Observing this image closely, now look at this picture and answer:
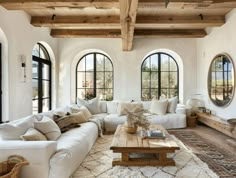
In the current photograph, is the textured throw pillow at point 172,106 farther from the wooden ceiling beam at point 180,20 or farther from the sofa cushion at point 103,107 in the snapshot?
the wooden ceiling beam at point 180,20

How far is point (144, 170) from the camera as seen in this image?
317 cm

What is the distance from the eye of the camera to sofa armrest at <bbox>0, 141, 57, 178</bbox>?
97.8 inches

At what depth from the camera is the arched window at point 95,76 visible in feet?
24.9

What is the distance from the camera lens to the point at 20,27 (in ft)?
15.6

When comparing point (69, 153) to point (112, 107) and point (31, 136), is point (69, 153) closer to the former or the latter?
point (31, 136)

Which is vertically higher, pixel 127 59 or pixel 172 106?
pixel 127 59

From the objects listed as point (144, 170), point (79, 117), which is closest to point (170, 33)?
point (79, 117)

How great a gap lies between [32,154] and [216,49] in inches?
203

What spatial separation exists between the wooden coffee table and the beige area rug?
99mm

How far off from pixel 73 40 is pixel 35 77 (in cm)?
197

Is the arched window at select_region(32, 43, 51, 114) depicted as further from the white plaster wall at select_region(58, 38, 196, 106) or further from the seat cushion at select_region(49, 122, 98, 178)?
the seat cushion at select_region(49, 122, 98, 178)

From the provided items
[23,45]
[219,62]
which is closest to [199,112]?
[219,62]

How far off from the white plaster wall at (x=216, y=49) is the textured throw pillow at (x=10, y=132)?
432 cm

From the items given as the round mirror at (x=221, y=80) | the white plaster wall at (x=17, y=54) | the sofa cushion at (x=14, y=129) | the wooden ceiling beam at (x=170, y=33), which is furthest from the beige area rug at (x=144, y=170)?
the wooden ceiling beam at (x=170, y=33)
